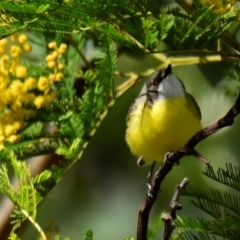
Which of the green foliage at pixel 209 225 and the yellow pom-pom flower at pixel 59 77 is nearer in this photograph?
the green foliage at pixel 209 225

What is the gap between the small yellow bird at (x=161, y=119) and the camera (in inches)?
52.6

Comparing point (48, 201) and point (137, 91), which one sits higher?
point (137, 91)

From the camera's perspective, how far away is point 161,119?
1.34m

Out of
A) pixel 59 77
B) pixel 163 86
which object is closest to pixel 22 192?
pixel 59 77

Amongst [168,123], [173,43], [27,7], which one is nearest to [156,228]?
[168,123]

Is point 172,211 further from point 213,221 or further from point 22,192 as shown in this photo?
point 22,192

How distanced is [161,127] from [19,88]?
0.29m

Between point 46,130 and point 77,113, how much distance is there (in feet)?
0.51

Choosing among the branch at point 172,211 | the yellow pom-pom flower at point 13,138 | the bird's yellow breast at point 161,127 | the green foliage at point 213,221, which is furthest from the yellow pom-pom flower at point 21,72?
the branch at point 172,211

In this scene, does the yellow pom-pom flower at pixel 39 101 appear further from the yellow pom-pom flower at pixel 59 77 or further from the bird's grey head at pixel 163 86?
the bird's grey head at pixel 163 86

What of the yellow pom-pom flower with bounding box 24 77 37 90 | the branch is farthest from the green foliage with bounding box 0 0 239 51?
the yellow pom-pom flower with bounding box 24 77 37 90

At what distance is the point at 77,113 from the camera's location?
137 centimetres

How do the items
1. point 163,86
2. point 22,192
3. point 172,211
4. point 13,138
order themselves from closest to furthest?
1. point 172,211
2. point 22,192
3. point 13,138
4. point 163,86

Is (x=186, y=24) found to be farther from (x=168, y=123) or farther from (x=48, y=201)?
(x=48, y=201)
